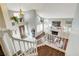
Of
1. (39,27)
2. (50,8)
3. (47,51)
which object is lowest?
(47,51)

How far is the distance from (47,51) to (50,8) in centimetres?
28

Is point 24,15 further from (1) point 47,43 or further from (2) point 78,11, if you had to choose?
(2) point 78,11

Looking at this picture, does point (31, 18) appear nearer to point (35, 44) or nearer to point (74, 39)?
point (35, 44)

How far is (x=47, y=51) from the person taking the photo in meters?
0.86

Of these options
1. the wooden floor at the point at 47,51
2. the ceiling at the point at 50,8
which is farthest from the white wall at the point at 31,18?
the wooden floor at the point at 47,51

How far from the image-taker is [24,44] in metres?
0.88

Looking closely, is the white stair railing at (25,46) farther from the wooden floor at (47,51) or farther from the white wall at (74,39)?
the white wall at (74,39)

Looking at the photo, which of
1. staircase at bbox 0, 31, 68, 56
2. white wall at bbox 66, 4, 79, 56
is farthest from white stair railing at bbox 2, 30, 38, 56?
white wall at bbox 66, 4, 79, 56

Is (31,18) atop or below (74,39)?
atop

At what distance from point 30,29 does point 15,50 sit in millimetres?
170

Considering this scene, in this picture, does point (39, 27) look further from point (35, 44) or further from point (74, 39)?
point (74, 39)

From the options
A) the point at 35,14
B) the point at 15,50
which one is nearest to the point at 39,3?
the point at 35,14

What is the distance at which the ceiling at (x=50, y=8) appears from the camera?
2.69 feet

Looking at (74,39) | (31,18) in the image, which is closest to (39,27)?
(31,18)
